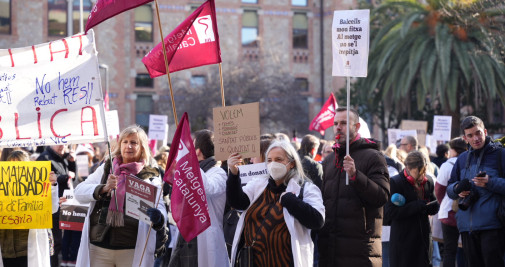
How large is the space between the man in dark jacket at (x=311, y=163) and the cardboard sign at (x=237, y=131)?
2.49 metres

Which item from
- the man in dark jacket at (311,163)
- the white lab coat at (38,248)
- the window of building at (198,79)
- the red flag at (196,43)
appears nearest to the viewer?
the white lab coat at (38,248)

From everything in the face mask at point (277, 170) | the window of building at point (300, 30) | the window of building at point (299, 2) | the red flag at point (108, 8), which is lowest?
the face mask at point (277, 170)

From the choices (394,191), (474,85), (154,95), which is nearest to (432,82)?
(474,85)

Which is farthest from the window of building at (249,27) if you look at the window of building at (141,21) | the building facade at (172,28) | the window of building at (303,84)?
the window of building at (141,21)

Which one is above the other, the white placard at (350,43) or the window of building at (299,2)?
the window of building at (299,2)

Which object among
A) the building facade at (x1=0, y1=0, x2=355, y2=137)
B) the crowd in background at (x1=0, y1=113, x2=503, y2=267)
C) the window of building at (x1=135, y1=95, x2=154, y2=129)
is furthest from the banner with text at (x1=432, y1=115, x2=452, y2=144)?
the window of building at (x1=135, y1=95, x2=154, y2=129)

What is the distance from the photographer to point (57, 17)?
3928cm

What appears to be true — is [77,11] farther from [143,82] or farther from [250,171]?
[250,171]

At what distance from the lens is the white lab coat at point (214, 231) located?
6.76 metres

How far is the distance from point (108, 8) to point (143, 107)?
33.8 metres

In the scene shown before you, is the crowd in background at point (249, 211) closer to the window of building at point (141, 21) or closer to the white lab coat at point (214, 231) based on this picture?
the white lab coat at point (214, 231)

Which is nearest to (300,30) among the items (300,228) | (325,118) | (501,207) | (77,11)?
(77,11)

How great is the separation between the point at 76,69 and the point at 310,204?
8.48ft

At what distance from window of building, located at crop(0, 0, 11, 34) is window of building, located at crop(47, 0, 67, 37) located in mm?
1850
